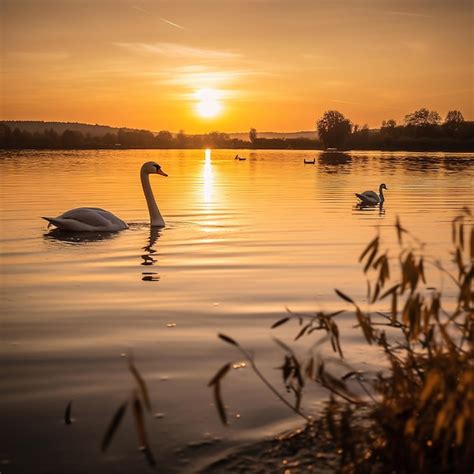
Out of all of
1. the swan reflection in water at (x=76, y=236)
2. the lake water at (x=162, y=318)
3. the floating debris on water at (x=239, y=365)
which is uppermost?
the floating debris on water at (x=239, y=365)

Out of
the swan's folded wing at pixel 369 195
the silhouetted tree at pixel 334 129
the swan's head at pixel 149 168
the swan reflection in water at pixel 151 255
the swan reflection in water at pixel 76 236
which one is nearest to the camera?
the swan reflection in water at pixel 151 255

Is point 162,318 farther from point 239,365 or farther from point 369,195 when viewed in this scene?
point 369,195

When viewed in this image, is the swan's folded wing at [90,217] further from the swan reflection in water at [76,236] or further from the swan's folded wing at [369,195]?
the swan's folded wing at [369,195]

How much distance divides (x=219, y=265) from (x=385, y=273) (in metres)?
9.17

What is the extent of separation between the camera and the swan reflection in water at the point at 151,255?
39.7 feet

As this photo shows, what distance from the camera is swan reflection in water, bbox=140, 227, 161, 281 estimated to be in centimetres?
1209

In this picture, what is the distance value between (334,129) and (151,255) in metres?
155

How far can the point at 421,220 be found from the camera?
21.9 meters

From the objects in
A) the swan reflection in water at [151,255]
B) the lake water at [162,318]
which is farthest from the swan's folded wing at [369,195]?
the swan reflection in water at [151,255]

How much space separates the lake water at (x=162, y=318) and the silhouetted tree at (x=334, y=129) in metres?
145

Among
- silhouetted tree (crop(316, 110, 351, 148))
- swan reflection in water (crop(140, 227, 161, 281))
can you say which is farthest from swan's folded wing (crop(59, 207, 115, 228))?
silhouetted tree (crop(316, 110, 351, 148))

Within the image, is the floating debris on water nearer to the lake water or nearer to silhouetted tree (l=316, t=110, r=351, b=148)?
the lake water

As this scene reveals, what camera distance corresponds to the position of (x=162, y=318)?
9070 millimetres

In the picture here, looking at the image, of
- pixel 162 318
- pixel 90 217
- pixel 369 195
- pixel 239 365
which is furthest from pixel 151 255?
pixel 369 195
